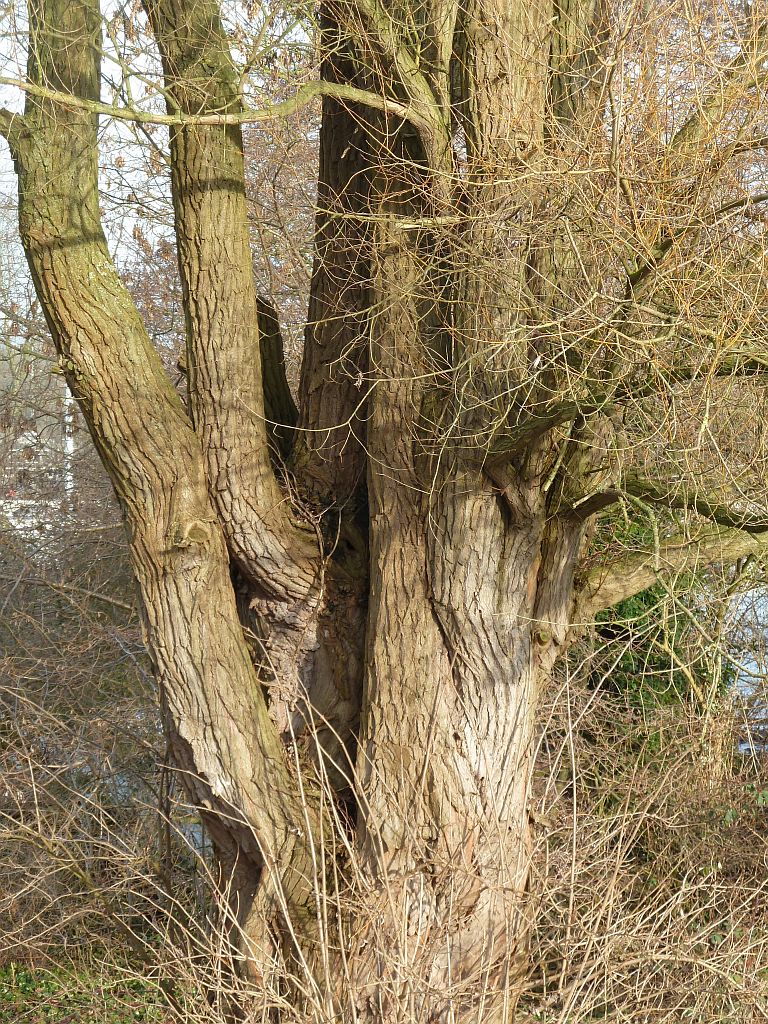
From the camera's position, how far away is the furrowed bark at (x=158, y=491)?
13.3 feet

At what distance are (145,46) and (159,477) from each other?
193 cm

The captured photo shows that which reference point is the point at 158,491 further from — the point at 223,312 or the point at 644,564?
the point at 644,564

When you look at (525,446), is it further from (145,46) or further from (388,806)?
(145,46)

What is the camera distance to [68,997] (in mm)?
5754

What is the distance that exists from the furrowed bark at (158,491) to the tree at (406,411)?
1cm

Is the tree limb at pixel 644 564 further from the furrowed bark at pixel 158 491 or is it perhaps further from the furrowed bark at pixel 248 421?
the furrowed bark at pixel 158 491

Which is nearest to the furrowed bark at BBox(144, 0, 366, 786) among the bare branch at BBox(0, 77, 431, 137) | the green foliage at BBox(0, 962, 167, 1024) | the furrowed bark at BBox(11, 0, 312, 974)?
the furrowed bark at BBox(11, 0, 312, 974)

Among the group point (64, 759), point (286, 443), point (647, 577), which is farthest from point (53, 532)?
point (647, 577)

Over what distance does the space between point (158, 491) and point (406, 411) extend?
1.24 m

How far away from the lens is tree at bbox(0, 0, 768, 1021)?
3.74 meters

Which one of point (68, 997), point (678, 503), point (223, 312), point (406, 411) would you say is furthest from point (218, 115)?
point (68, 997)

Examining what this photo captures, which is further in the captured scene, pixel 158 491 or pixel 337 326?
pixel 337 326

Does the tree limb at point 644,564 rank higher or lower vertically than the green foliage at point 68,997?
higher

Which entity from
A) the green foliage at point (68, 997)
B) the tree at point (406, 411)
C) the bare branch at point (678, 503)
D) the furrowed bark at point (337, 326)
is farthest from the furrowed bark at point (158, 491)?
the bare branch at point (678, 503)
